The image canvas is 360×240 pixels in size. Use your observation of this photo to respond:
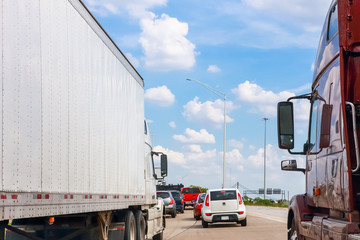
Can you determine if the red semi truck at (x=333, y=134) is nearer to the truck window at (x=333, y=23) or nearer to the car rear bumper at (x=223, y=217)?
the truck window at (x=333, y=23)

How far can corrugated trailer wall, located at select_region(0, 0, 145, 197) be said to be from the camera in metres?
5.76

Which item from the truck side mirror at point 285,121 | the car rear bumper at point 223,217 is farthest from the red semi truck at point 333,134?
the car rear bumper at point 223,217

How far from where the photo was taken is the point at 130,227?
13.1 m

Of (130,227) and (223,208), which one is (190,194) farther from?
(130,227)

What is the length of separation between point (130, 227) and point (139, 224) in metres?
1.16

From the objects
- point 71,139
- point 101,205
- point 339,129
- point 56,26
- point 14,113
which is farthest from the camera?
point 101,205

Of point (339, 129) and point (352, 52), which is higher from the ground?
point (352, 52)

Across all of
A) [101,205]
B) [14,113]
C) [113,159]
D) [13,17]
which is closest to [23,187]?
[14,113]

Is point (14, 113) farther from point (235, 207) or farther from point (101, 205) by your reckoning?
point (235, 207)

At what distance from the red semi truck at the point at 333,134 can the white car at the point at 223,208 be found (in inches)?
654

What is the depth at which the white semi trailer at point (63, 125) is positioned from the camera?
227 inches

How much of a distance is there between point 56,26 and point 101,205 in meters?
3.48

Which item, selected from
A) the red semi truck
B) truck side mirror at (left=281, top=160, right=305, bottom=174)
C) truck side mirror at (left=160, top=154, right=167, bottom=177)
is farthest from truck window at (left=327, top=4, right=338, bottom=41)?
truck side mirror at (left=160, top=154, right=167, bottom=177)

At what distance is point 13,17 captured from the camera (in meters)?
5.81
